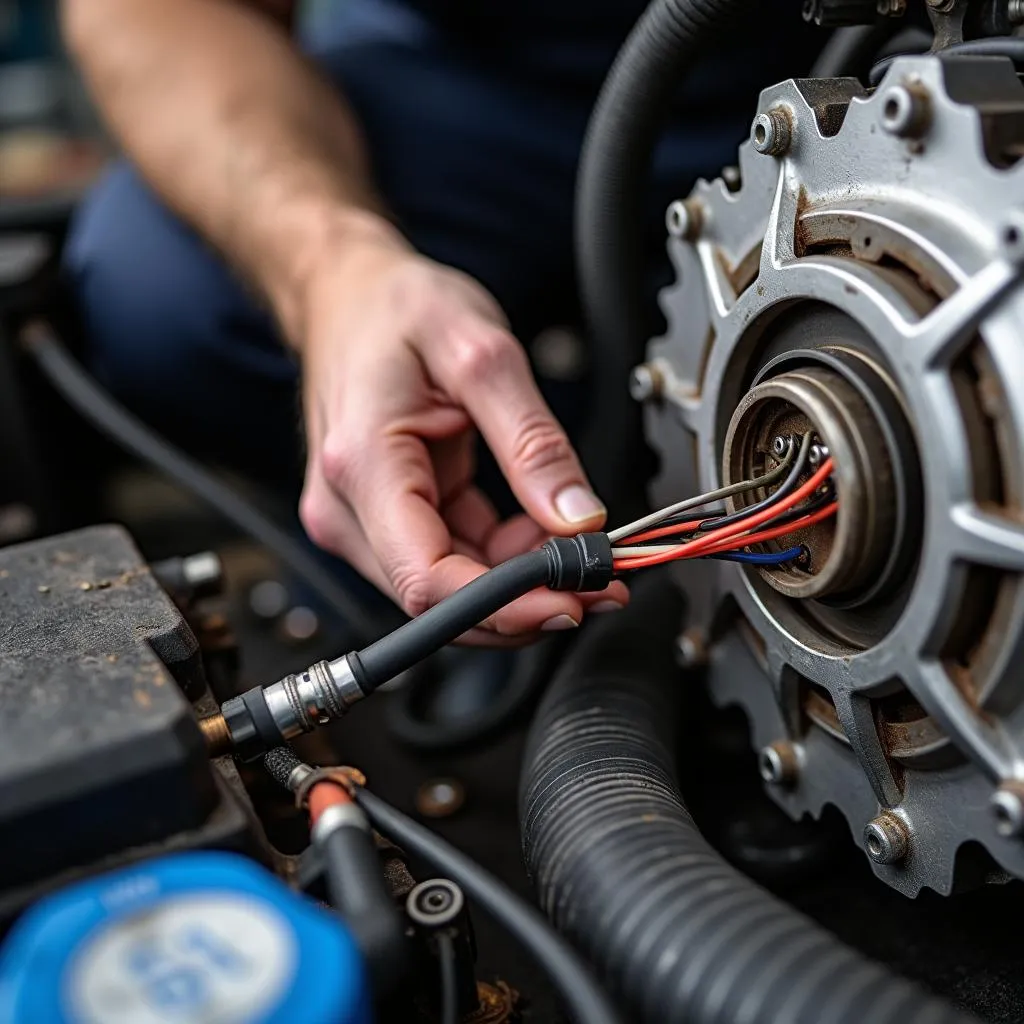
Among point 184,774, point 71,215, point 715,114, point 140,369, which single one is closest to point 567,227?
point 715,114

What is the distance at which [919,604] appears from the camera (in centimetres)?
46

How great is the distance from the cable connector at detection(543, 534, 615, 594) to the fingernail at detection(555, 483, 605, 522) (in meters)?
0.07

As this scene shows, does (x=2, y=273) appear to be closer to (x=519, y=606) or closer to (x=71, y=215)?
(x=71, y=215)

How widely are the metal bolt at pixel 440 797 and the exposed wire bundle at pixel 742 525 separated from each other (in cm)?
35

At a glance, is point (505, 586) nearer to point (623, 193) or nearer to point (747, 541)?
point (747, 541)

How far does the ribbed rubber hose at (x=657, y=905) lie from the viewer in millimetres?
404

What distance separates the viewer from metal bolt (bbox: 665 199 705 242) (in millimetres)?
624

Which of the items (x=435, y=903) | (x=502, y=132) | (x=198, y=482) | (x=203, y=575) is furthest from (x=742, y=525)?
(x=502, y=132)

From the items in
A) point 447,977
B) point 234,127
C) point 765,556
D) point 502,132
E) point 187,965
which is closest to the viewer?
point 187,965

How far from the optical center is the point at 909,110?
1.49ft

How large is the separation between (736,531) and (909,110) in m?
0.21

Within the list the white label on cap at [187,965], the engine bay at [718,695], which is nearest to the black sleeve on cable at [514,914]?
the engine bay at [718,695]

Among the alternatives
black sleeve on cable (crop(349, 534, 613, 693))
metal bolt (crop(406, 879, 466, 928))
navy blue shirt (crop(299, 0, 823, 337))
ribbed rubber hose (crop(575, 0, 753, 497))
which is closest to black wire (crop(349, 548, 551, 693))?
black sleeve on cable (crop(349, 534, 613, 693))

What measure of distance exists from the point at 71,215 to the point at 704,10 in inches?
44.9
